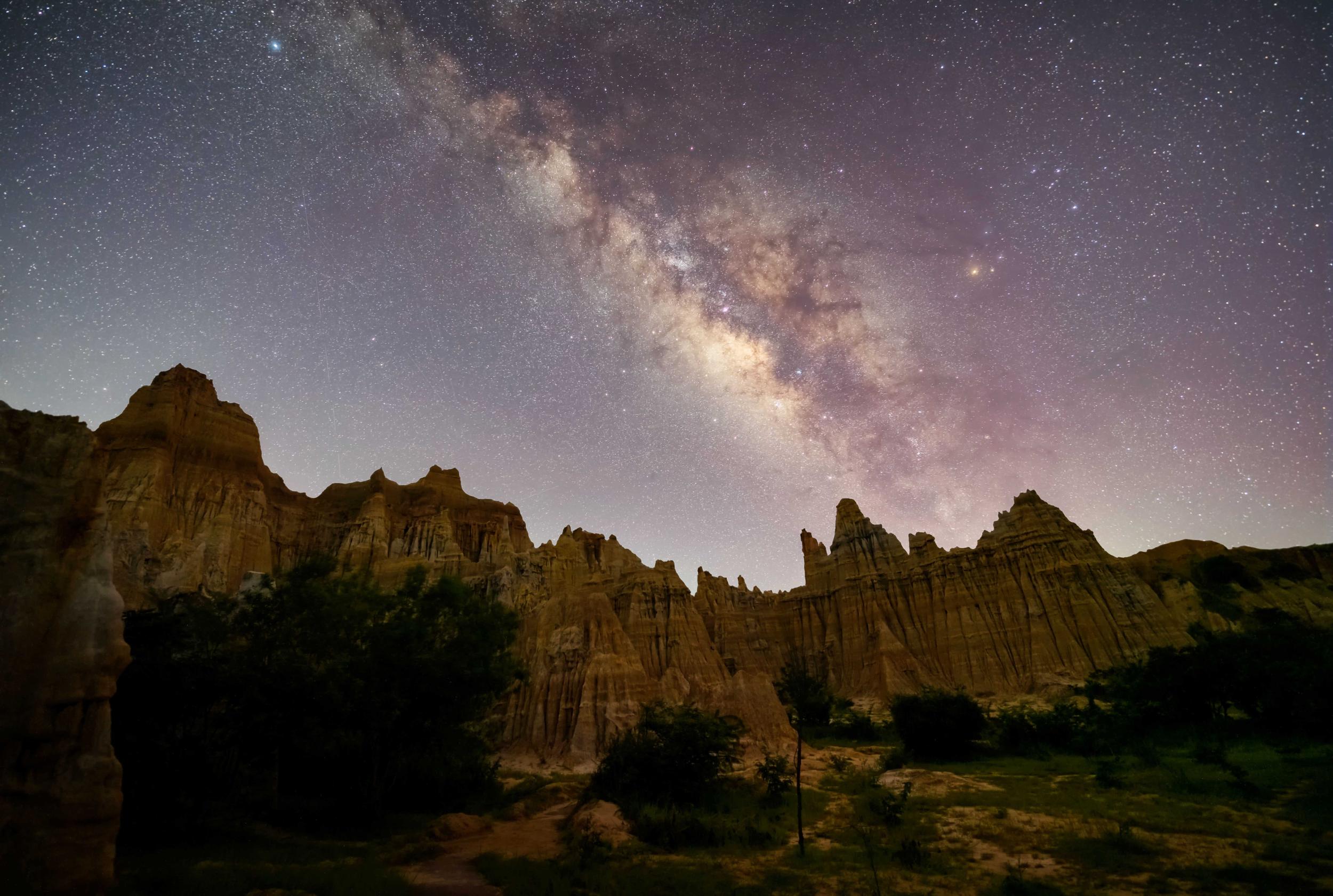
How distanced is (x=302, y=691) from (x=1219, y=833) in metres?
25.6

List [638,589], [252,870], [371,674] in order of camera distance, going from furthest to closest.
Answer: [638,589] < [371,674] < [252,870]

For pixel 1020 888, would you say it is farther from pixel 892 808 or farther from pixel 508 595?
pixel 508 595

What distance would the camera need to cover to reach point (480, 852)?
17125mm

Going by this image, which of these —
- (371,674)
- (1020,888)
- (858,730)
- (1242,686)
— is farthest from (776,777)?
(858,730)

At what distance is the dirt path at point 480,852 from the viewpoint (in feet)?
44.8

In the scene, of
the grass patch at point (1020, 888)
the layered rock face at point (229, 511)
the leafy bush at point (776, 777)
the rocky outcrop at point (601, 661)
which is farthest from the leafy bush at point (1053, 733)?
the layered rock face at point (229, 511)

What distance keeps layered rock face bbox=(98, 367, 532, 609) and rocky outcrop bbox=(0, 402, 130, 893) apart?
41.1 meters

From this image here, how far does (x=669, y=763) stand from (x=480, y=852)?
956cm

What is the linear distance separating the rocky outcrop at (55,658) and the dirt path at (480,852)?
6.45 m

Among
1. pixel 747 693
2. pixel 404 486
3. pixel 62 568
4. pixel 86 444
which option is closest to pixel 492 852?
pixel 62 568

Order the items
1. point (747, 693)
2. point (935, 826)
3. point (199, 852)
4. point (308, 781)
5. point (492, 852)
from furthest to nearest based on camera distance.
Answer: point (747, 693) < point (308, 781) < point (935, 826) < point (492, 852) < point (199, 852)

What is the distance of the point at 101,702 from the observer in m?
10.6

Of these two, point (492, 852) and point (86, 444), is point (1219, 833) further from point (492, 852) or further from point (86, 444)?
point (86, 444)

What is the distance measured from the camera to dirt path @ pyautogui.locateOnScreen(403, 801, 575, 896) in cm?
1364
